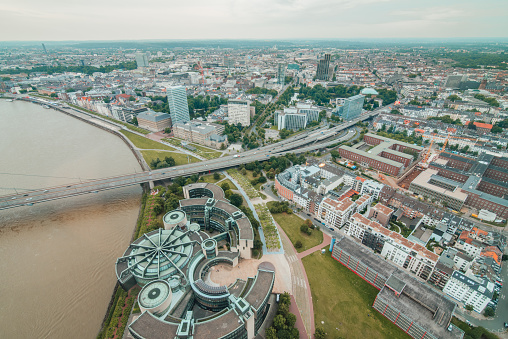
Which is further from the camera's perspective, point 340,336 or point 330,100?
point 330,100

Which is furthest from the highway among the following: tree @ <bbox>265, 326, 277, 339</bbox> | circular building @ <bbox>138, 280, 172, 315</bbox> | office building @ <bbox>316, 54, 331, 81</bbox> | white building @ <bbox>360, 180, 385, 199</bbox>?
office building @ <bbox>316, 54, 331, 81</bbox>

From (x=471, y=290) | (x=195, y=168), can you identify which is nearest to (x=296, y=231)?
(x=471, y=290)

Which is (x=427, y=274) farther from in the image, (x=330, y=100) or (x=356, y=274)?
(x=330, y=100)

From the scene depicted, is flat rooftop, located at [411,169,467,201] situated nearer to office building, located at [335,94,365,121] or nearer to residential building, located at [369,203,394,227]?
residential building, located at [369,203,394,227]

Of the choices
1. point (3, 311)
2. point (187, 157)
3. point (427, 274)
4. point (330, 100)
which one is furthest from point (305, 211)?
point (330, 100)

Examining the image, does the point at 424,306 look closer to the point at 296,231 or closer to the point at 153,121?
the point at 296,231
